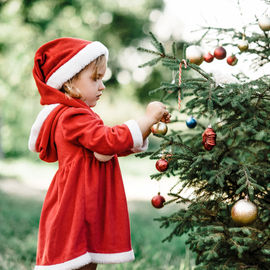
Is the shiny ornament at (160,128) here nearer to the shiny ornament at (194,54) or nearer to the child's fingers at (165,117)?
the child's fingers at (165,117)

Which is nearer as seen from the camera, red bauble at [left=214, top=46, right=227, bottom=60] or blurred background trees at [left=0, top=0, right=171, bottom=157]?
red bauble at [left=214, top=46, right=227, bottom=60]

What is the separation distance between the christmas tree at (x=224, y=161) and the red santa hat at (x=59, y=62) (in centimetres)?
31

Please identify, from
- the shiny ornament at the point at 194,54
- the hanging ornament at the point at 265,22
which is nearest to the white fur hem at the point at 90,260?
the shiny ornament at the point at 194,54

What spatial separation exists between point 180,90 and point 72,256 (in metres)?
0.95

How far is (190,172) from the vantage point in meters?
2.05

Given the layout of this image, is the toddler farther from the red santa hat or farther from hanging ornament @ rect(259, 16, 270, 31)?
hanging ornament @ rect(259, 16, 270, 31)

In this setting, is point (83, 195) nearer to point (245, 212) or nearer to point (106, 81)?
point (245, 212)

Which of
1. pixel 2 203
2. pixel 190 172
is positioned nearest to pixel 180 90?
pixel 190 172

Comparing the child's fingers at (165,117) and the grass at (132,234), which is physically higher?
the child's fingers at (165,117)

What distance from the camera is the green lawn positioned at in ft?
11.2

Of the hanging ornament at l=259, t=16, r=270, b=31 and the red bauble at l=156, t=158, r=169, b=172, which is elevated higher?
the hanging ornament at l=259, t=16, r=270, b=31

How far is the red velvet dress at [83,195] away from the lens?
1758 millimetres

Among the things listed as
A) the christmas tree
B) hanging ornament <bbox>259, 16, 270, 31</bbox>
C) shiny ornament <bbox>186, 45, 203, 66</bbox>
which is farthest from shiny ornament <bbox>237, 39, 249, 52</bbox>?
shiny ornament <bbox>186, 45, 203, 66</bbox>

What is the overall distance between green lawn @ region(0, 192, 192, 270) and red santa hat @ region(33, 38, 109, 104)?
1.86 meters
